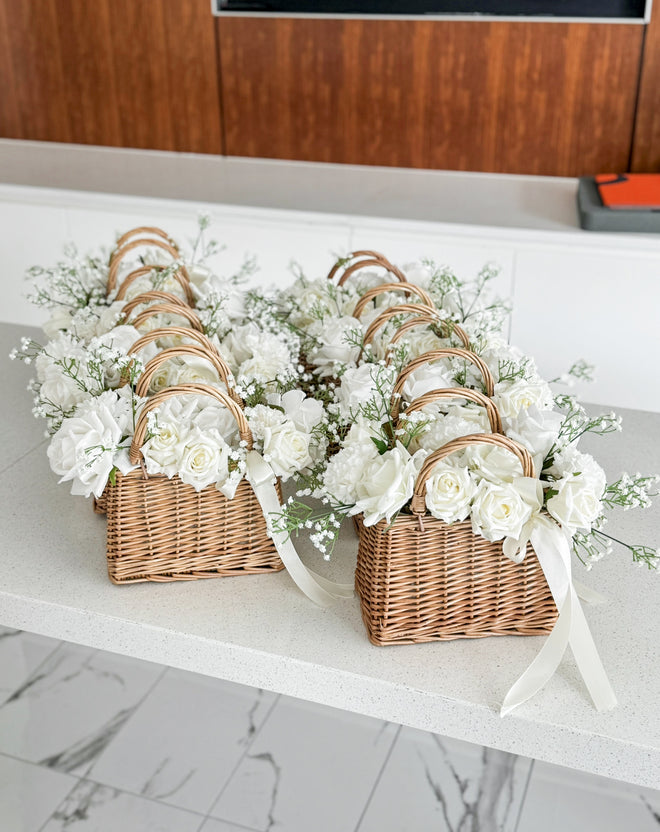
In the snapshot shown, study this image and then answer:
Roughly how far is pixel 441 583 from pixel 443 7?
212cm

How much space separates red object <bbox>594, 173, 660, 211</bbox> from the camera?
2346mm

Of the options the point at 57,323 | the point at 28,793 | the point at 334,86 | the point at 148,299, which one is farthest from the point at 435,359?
the point at 334,86

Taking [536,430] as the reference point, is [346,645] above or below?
below

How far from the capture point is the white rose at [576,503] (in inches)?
38.8

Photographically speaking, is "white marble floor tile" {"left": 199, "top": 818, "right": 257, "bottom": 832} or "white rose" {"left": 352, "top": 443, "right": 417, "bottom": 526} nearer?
"white rose" {"left": 352, "top": 443, "right": 417, "bottom": 526}

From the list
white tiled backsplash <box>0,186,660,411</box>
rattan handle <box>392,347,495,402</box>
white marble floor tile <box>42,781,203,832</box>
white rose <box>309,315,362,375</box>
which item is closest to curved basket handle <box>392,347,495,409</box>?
rattan handle <box>392,347,495,402</box>

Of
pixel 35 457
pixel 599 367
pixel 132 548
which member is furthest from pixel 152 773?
pixel 599 367

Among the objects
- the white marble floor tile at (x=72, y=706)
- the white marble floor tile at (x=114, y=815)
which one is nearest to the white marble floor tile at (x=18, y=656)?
the white marble floor tile at (x=72, y=706)

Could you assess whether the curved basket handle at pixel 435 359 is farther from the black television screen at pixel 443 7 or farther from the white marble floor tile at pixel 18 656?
the black television screen at pixel 443 7

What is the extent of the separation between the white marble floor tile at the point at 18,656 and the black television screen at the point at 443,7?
6.32ft

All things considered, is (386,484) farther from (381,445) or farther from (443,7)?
(443,7)

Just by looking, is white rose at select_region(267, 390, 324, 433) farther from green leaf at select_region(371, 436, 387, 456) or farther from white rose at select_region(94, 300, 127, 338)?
white rose at select_region(94, 300, 127, 338)

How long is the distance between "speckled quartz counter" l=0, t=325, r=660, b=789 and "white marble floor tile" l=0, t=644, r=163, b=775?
2.78ft

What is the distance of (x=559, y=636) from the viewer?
1.03m
